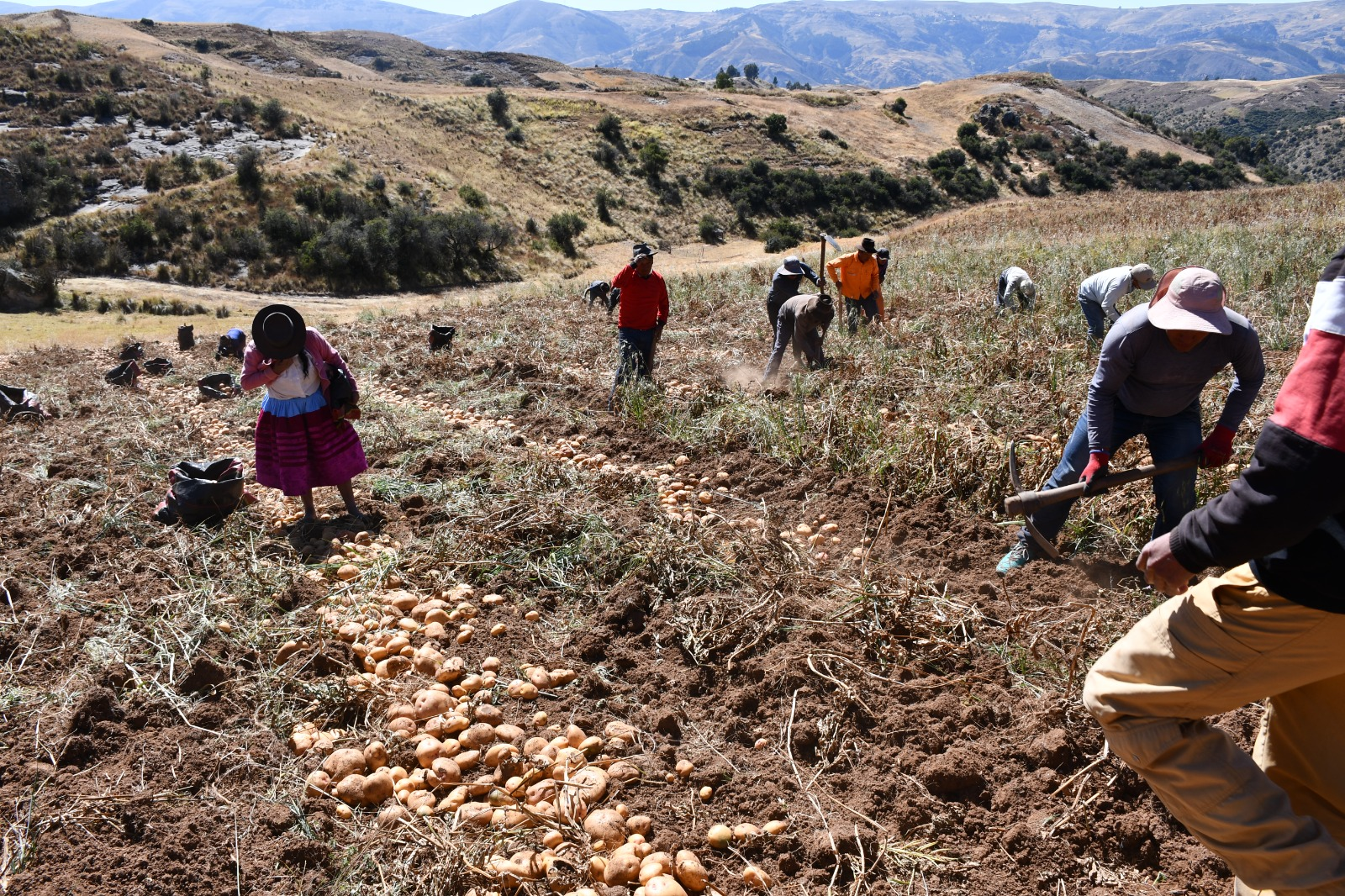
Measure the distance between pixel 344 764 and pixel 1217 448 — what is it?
3.41 meters

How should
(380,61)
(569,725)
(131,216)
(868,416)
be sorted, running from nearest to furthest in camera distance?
(569,725), (868,416), (131,216), (380,61)

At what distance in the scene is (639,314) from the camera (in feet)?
20.8

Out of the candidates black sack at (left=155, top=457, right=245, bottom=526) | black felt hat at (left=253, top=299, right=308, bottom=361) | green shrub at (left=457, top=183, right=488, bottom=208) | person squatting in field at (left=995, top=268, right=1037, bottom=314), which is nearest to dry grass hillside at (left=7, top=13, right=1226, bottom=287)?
green shrub at (left=457, top=183, right=488, bottom=208)

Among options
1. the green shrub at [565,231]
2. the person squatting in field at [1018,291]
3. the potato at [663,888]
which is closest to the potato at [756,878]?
the potato at [663,888]

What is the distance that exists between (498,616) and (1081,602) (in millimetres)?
2417

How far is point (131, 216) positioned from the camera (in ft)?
69.4

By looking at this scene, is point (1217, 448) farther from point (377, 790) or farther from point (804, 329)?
point (804, 329)

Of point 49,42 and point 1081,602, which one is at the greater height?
point 49,42

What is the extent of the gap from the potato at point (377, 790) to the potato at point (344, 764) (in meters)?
0.10

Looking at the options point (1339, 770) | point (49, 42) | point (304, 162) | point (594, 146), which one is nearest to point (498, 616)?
point (1339, 770)

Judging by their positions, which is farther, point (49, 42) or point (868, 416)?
point (49, 42)

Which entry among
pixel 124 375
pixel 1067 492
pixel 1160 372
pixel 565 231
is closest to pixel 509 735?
pixel 1067 492

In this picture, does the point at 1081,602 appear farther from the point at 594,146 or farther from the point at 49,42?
the point at 49,42

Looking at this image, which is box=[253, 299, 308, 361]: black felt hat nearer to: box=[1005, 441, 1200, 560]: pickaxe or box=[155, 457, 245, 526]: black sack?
box=[155, 457, 245, 526]: black sack
